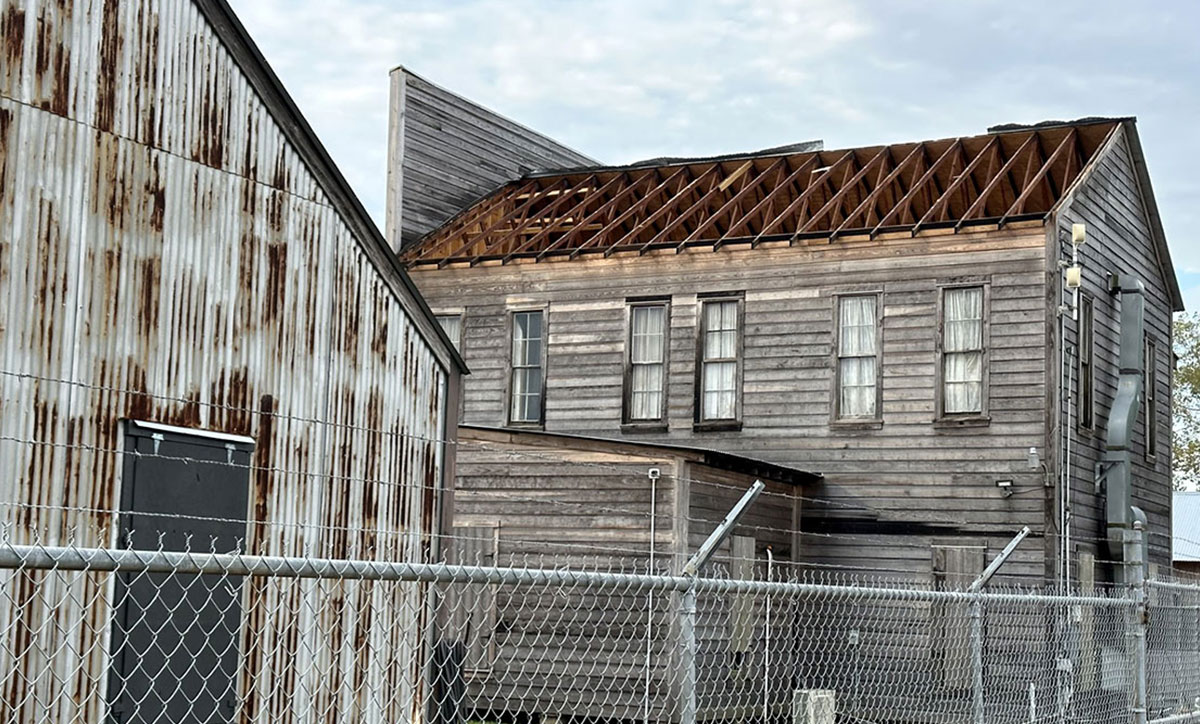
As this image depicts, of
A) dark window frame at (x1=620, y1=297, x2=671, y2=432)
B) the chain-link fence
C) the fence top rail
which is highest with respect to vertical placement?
dark window frame at (x1=620, y1=297, x2=671, y2=432)

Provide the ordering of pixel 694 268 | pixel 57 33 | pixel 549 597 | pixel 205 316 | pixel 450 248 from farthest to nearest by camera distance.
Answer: pixel 450 248
pixel 694 268
pixel 549 597
pixel 205 316
pixel 57 33

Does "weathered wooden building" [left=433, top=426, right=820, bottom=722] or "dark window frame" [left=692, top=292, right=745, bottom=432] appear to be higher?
"dark window frame" [left=692, top=292, right=745, bottom=432]

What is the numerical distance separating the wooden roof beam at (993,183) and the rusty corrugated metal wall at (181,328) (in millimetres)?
11844

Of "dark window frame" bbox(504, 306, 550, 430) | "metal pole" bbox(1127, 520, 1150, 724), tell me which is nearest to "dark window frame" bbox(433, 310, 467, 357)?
"dark window frame" bbox(504, 306, 550, 430)

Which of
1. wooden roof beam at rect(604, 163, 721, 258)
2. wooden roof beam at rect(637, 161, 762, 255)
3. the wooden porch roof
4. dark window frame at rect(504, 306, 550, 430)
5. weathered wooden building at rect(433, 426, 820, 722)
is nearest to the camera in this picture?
weathered wooden building at rect(433, 426, 820, 722)

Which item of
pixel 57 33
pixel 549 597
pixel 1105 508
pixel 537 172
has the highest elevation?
pixel 537 172

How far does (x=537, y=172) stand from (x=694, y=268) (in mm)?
6869

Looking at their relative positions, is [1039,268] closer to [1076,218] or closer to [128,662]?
[1076,218]

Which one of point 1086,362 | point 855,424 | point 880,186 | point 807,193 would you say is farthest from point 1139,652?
point 807,193

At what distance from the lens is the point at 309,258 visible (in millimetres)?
13375

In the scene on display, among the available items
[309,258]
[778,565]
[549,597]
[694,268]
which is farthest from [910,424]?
[309,258]

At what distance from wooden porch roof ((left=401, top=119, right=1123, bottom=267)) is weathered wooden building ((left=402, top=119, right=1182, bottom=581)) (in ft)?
0.17

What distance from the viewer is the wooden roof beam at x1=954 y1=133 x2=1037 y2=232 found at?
939 inches

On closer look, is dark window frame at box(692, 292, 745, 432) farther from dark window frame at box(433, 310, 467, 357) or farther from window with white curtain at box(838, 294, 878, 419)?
dark window frame at box(433, 310, 467, 357)
